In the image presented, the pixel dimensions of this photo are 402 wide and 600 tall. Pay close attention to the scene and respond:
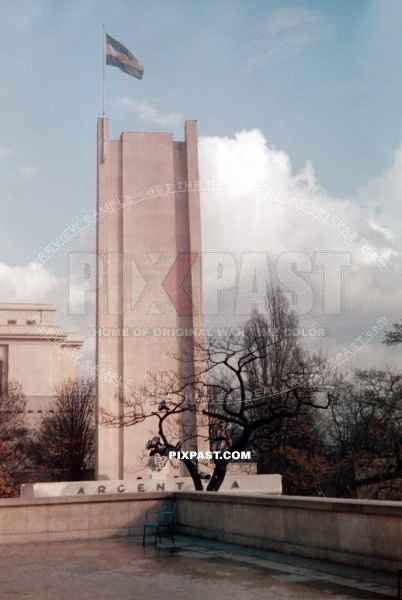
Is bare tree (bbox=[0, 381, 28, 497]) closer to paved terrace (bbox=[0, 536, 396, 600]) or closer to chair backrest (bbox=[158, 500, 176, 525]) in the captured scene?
chair backrest (bbox=[158, 500, 176, 525])

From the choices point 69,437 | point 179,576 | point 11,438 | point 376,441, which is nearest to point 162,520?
point 179,576

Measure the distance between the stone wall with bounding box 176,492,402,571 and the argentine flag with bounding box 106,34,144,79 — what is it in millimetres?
26874

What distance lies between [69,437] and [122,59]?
1041 inches

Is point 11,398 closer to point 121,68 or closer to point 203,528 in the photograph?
point 121,68

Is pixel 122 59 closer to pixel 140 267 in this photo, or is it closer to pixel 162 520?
pixel 140 267

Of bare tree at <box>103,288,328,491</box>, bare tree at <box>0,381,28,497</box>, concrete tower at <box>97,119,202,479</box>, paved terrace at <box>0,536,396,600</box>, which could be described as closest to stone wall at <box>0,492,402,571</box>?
paved terrace at <box>0,536,396,600</box>

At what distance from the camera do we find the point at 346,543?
11148 mm

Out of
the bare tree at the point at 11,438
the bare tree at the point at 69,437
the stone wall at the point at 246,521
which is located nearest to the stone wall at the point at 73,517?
the stone wall at the point at 246,521

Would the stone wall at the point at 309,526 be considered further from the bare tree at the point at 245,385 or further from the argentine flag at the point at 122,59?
the argentine flag at the point at 122,59

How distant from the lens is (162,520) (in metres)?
16.7

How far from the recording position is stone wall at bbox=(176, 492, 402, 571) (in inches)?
408

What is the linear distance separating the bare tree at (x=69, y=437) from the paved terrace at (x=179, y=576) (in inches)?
1452

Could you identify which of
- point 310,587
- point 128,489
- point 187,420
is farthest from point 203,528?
point 187,420

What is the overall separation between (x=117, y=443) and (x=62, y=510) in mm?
20031
